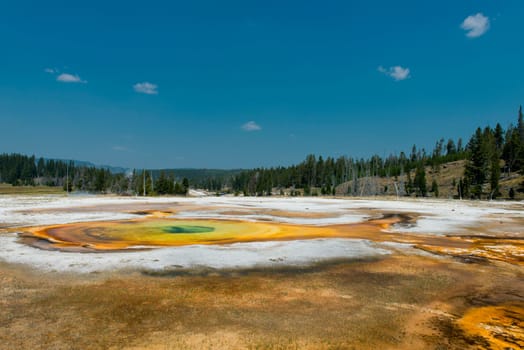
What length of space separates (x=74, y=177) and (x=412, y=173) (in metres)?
146

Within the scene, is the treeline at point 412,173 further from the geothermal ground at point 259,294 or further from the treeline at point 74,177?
the geothermal ground at point 259,294

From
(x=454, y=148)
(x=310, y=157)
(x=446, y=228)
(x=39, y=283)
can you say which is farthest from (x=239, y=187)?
(x=39, y=283)

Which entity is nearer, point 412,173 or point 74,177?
point 412,173

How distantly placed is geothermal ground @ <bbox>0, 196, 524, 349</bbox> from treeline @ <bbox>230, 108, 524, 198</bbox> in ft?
249

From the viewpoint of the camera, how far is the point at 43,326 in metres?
6.07

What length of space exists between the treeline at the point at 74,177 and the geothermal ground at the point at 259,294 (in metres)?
101

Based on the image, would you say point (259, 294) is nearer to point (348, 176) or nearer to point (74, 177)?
point (348, 176)

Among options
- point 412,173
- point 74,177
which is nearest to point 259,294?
point 412,173

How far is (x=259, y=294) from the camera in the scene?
812 cm

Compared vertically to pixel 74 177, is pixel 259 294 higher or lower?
lower

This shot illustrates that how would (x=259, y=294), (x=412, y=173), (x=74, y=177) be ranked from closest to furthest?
(x=259, y=294) → (x=412, y=173) → (x=74, y=177)

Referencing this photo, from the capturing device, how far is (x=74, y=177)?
157875mm

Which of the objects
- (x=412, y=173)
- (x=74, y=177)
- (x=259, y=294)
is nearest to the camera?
(x=259, y=294)

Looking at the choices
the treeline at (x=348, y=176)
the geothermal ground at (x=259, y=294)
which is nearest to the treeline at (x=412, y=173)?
the treeline at (x=348, y=176)
